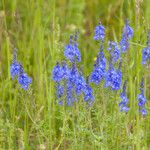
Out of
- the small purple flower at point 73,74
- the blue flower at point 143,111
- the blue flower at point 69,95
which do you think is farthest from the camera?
the blue flower at point 143,111

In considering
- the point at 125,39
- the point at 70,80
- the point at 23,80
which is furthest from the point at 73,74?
the point at 125,39

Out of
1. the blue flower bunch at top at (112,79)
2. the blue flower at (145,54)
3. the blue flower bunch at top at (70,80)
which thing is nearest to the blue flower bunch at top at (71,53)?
the blue flower bunch at top at (70,80)

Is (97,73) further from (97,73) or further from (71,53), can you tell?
(71,53)

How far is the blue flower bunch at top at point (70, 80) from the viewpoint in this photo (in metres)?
2.95

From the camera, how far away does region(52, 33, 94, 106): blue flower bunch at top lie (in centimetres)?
295

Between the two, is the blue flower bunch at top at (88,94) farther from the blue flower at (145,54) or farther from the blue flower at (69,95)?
the blue flower at (145,54)

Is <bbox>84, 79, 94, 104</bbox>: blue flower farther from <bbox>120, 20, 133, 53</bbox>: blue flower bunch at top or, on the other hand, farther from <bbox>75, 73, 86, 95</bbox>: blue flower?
<bbox>120, 20, 133, 53</bbox>: blue flower bunch at top

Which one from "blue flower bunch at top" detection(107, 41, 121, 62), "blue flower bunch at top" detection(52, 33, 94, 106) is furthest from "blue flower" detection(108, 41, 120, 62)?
"blue flower bunch at top" detection(52, 33, 94, 106)

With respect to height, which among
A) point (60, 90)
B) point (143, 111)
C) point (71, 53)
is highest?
point (71, 53)

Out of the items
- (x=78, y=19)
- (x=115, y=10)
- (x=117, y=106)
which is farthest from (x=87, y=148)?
(x=115, y=10)

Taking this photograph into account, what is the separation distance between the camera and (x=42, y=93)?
3.73m

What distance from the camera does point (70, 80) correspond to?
296 cm

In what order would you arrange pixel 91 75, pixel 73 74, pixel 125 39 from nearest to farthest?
pixel 73 74 → pixel 91 75 → pixel 125 39

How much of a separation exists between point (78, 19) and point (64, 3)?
644mm
